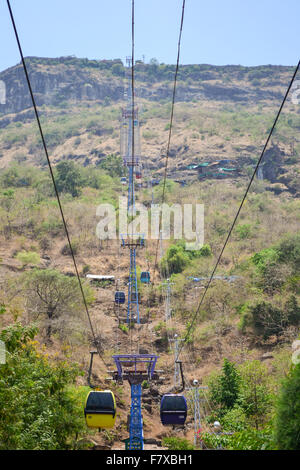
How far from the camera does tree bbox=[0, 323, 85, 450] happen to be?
27.5ft

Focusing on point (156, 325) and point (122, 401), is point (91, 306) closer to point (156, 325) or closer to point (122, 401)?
point (156, 325)

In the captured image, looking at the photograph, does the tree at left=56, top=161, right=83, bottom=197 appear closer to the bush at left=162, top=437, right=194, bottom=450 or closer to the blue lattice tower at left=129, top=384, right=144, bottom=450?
the bush at left=162, top=437, right=194, bottom=450

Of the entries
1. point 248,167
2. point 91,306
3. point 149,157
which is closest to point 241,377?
point 91,306

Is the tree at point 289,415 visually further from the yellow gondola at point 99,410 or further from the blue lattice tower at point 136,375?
the blue lattice tower at point 136,375

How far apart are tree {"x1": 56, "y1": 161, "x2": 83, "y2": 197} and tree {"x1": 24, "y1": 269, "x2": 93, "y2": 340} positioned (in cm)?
2648

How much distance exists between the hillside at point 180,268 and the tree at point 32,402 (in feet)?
0.31

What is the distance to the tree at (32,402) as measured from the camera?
8383 millimetres

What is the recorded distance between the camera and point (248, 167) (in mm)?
66188

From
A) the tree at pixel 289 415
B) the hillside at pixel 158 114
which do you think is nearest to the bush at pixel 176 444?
the tree at pixel 289 415

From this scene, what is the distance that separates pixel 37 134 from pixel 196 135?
35380 millimetres

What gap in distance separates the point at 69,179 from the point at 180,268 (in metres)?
22.3

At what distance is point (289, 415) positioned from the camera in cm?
611

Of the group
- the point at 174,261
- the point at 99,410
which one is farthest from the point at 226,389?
the point at 174,261

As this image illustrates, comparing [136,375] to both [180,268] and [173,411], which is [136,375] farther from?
[180,268]
